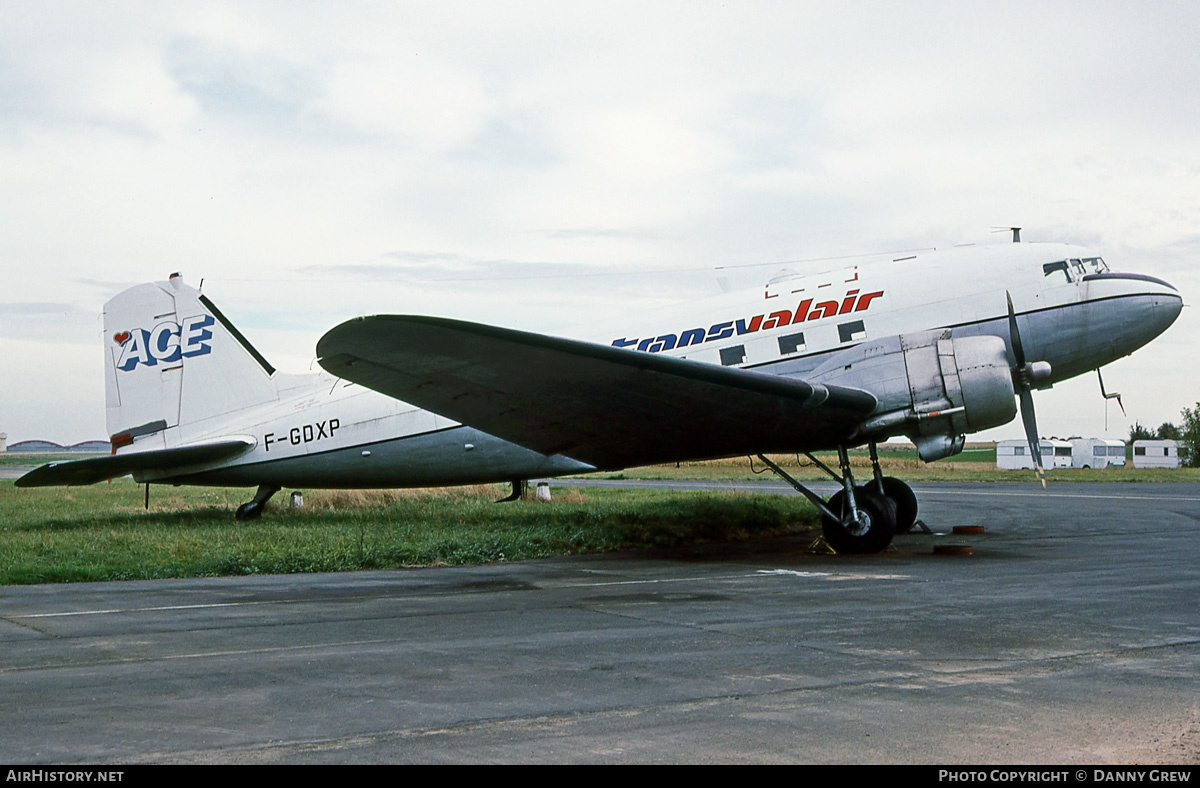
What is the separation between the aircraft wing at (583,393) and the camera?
11234 mm

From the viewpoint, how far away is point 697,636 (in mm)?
7715

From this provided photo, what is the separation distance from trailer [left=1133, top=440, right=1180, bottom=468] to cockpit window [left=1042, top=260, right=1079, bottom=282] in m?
71.8

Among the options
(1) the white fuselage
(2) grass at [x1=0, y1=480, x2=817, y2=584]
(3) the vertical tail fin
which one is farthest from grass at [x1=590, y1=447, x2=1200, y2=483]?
(3) the vertical tail fin

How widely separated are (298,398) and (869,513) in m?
10.1

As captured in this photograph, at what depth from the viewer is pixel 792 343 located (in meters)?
15.1

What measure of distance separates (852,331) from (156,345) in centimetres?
1212

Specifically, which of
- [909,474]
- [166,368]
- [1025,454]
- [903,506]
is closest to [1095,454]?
[1025,454]

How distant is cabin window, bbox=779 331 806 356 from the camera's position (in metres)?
15.1

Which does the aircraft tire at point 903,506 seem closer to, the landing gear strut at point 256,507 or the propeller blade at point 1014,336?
the propeller blade at point 1014,336

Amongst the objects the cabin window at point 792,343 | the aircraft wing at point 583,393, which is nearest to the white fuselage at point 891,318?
the cabin window at point 792,343

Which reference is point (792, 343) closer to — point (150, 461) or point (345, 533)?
point (345, 533)

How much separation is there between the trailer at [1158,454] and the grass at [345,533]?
217 ft

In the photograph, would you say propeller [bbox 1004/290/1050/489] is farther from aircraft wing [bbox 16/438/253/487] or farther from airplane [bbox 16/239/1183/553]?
aircraft wing [bbox 16/438/253/487]
